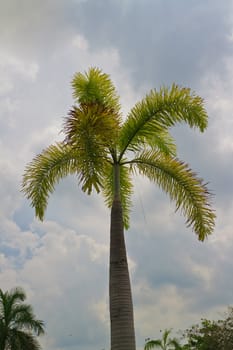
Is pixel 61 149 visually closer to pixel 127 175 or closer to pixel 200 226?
pixel 127 175

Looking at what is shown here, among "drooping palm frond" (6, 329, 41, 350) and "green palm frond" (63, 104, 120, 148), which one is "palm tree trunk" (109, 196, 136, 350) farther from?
"drooping palm frond" (6, 329, 41, 350)

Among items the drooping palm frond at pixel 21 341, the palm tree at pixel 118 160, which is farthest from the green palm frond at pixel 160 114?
the drooping palm frond at pixel 21 341

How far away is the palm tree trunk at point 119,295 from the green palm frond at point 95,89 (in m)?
4.07

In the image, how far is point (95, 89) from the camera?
1449cm

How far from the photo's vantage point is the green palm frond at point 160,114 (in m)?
12.6

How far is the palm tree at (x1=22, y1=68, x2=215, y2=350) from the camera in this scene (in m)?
11.1

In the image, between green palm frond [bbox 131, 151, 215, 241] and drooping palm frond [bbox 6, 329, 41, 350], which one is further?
drooping palm frond [bbox 6, 329, 41, 350]

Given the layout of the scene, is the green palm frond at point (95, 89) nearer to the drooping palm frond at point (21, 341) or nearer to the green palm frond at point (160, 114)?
the green palm frond at point (160, 114)

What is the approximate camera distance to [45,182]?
1324cm

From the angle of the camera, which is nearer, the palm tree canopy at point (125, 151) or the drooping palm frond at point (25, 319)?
the palm tree canopy at point (125, 151)

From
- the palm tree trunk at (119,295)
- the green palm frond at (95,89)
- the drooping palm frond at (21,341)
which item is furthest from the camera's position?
the drooping palm frond at (21,341)

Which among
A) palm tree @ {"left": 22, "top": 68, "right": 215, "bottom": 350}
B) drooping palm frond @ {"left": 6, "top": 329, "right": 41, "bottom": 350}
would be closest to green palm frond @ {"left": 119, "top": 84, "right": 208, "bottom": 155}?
palm tree @ {"left": 22, "top": 68, "right": 215, "bottom": 350}

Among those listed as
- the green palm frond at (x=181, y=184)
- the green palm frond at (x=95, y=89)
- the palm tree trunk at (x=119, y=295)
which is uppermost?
the green palm frond at (x=95, y=89)

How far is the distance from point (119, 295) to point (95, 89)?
6.21 m
